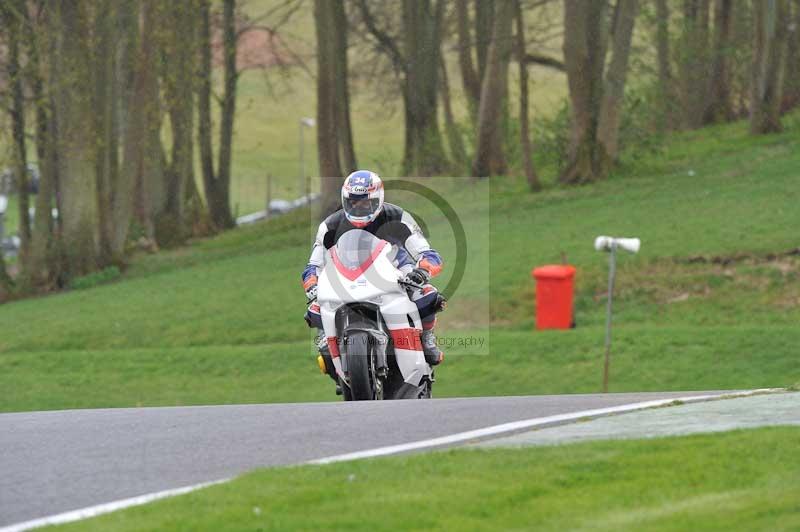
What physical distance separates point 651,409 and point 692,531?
438 centimetres

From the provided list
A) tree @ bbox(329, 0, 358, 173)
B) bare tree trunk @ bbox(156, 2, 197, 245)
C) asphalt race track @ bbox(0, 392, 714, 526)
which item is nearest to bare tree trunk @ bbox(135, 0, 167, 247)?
bare tree trunk @ bbox(156, 2, 197, 245)

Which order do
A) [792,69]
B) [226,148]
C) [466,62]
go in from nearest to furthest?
[792,69], [466,62], [226,148]

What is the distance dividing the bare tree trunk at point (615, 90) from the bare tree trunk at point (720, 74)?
8.87m

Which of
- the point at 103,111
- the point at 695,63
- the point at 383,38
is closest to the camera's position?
the point at 103,111

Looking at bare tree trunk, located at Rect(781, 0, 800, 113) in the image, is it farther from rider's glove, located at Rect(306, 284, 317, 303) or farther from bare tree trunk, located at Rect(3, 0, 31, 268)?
rider's glove, located at Rect(306, 284, 317, 303)

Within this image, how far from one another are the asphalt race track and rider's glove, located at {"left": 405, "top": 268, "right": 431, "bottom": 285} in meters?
1.27

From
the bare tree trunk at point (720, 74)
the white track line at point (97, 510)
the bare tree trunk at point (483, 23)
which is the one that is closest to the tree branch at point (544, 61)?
the bare tree trunk at point (483, 23)

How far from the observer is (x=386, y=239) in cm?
1338

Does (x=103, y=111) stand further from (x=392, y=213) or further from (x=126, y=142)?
(x=392, y=213)

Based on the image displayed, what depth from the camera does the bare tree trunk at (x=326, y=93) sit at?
40.1 meters

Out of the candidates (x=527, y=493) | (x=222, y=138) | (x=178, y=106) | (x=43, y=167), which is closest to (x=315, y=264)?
(x=527, y=493)

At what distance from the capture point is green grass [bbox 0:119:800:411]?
22703 mm

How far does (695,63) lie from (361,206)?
1412 inches

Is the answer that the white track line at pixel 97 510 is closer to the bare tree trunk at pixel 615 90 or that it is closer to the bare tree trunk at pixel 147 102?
the bare tree trunk at pixel 615 90
